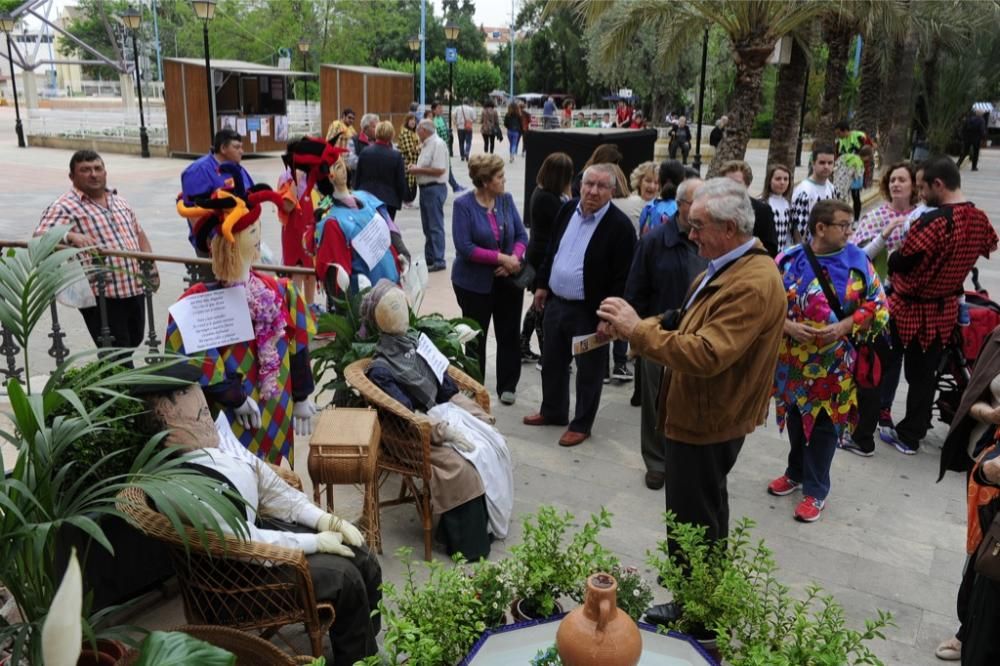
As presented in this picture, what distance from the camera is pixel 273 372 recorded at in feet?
13.0

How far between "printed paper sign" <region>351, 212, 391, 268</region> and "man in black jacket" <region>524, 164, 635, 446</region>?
119 centimetres

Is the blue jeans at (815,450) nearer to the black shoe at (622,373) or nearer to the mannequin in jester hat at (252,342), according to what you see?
the black shoe at (622,373)

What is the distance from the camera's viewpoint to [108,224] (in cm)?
549

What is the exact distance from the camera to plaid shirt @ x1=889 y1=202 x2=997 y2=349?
17.2 feet

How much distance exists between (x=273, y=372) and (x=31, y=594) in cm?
173

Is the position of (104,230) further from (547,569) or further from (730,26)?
(730,26)

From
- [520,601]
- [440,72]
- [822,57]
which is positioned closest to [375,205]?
[520,601]

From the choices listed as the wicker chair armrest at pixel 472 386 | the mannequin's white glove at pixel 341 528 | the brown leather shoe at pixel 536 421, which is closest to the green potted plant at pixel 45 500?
the mannequin's white glove at pixel 341 528

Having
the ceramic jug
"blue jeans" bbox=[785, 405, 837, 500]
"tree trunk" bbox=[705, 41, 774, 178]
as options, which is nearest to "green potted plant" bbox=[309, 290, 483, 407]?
"blue jeans" bbox=[785, 405, 837, 500]

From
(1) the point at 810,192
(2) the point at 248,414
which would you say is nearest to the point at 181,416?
(2) the point at 248,414

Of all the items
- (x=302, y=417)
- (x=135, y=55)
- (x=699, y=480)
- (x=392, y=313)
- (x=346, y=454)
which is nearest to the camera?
(x=699, y=480)

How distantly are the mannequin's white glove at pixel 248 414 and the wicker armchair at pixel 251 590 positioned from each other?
99 centimetres

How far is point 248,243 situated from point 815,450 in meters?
3.22

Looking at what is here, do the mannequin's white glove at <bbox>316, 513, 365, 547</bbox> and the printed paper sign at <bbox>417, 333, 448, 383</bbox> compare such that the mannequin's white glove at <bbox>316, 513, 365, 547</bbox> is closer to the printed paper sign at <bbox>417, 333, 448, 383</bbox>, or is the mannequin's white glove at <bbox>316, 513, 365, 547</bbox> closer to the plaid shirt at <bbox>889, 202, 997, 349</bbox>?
the printed paper sign at <bbox>417, 333, 448, 383</bbox>
